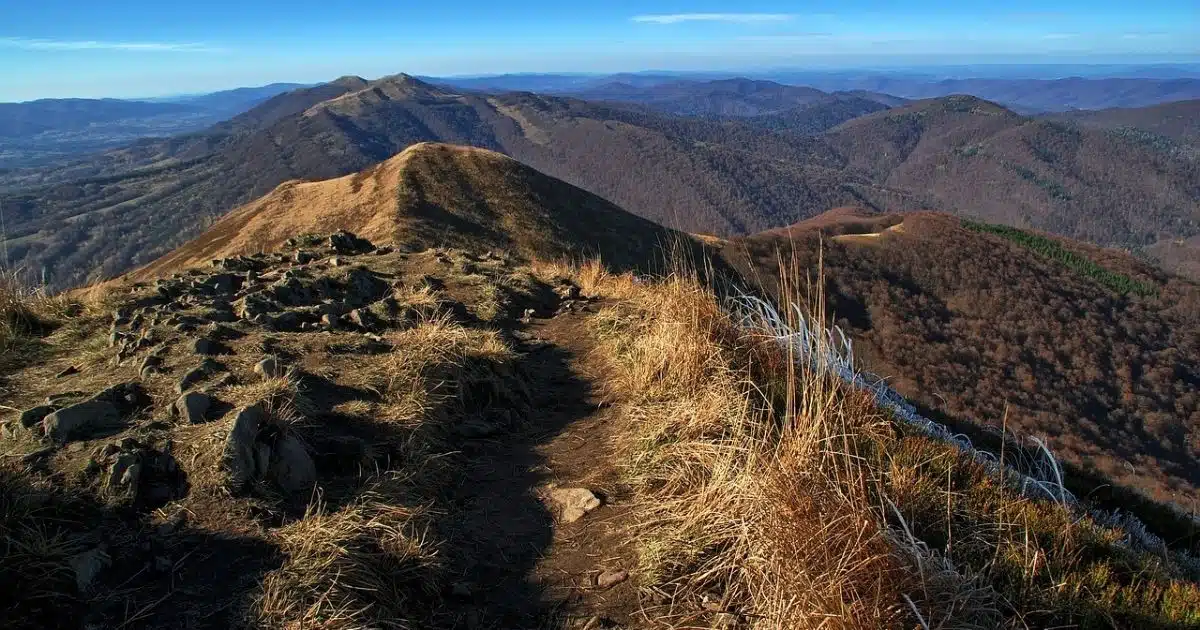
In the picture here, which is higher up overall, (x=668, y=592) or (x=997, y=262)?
(x=668, y=592)

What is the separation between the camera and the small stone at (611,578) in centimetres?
317

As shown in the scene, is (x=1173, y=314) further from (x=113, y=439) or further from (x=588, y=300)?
(x=113, y=439)

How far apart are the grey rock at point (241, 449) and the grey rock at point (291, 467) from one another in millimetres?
118

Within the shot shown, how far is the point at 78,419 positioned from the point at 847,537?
4.25 metres

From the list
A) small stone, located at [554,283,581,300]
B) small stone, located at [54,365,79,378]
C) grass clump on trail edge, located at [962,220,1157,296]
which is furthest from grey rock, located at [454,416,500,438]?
grass clump on trail edge, located at [962,220,1157,296]

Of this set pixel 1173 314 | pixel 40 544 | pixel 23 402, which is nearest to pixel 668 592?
pixel 40 544

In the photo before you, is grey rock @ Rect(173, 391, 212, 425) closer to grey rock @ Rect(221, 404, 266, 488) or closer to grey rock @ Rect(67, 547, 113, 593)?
grey rock @ Rect(221, 404, 266, 488)

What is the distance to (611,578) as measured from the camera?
3188mm

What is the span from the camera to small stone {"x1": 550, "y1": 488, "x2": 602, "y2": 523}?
149 inches

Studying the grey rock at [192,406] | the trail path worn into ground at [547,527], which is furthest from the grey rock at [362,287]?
the grey rock at [192,406]

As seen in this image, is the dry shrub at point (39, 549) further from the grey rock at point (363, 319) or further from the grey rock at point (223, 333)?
the grey rock at point (363, 319)

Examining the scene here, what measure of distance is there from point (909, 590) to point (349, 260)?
334 inches

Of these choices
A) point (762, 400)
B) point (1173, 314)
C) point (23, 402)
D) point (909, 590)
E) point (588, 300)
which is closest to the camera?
point (909, 590)

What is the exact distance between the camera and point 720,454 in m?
3.71
